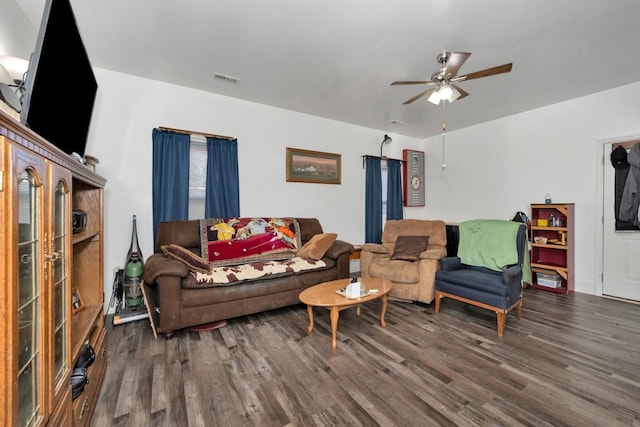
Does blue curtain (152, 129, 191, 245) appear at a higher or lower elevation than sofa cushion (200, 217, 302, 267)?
higher

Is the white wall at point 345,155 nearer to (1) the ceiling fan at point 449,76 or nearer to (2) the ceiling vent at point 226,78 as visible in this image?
(2) the ceiling vent at point 226,78

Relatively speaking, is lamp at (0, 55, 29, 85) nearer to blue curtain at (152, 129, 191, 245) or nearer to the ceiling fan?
blue curtain at (152, 129, 191, 245)

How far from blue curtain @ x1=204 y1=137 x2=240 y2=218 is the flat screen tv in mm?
1666

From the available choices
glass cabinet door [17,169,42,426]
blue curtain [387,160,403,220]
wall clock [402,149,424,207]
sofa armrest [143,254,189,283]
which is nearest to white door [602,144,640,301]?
wall clock [402,149,424,207]

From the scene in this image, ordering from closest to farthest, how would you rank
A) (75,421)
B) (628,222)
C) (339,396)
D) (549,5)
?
(75,421), (339,396), (549,5), (628,222)

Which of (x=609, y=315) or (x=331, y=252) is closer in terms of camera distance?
(x=609, y=315)

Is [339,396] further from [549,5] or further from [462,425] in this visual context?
[549,5]

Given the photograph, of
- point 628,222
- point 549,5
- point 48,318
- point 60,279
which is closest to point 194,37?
point 60,279

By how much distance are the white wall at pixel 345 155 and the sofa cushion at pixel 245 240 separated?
0.44 metres

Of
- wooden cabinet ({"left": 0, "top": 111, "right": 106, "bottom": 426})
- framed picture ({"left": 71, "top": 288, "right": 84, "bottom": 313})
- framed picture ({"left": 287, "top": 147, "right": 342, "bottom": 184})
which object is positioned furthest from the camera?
framed picture ({"left": 287, "top": 147, "right": 342, "bottom": 184})

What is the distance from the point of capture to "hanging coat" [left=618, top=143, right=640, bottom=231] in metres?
3.25

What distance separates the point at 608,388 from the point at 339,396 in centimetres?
173

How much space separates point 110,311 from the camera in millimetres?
2963

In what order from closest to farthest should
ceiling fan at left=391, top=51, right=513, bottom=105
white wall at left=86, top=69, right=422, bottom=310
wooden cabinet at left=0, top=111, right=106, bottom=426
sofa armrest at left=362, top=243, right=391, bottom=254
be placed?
wooden cabinet at left=0, top=111, right=106, bottom=426, ceiling fan at left=391, top=51, right=513, bottom=105, white wall at left=86, top=69, right=422, bottom=310, sofa armrest at left=362, top=243, right=391, bottom=254
